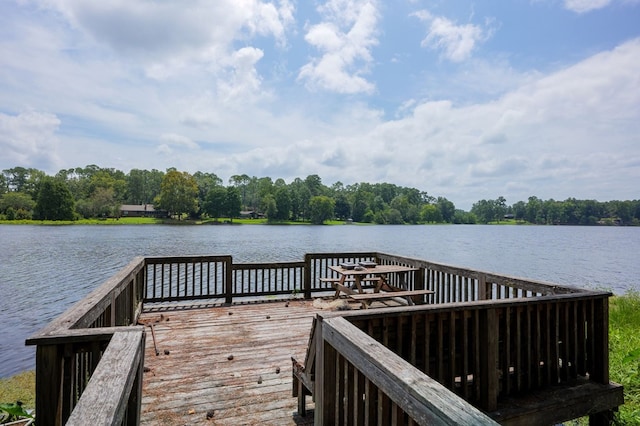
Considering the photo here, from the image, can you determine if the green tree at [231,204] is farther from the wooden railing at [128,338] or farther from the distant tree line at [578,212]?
the distant tree line at [578,212]

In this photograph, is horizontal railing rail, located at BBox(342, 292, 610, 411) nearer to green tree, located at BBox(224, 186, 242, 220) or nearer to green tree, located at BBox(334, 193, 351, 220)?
green tree, located at BBox(224, 186, 242, 220)

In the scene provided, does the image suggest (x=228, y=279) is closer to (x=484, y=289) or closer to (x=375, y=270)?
(x=375, y=270)

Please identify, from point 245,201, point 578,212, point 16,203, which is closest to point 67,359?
point 16,203

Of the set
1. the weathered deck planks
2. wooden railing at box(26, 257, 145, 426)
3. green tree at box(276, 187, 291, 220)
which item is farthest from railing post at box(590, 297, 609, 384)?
green tree at box(276, 187, 291, 220)

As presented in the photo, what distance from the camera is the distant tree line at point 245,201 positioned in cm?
6512

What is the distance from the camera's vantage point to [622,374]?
5516 millimetres

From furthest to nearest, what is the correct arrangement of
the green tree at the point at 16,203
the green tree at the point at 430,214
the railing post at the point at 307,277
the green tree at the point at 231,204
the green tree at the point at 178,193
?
the green tree at the point at 430,214 < the green tree at the point at 231,204 < the green tree at the point at 178,193 < the green tree at the point at 16,203 < the railing post at the point at 307,277

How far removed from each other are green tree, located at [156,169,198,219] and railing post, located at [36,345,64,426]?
7412 centimetres

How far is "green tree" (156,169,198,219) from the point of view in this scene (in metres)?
71.4

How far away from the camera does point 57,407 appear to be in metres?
2.03

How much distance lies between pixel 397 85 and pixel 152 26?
13570mm

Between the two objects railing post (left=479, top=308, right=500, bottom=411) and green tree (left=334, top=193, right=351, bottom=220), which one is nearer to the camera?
railing post (left=479, top=308, right=500, bottom=411)

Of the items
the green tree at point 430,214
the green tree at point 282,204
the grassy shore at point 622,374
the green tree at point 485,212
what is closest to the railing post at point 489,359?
the grassy shore at point 622,374

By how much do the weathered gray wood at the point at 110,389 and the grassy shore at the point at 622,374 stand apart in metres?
3.40
